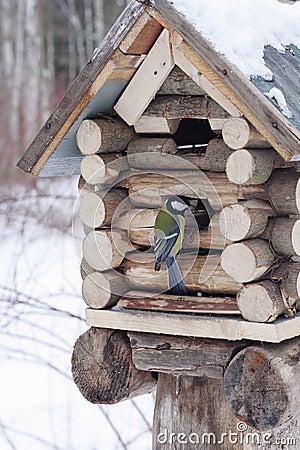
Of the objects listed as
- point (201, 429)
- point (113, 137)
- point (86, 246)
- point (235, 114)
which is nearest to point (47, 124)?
point (113, 137)

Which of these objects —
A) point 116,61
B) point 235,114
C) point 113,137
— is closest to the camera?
point 235,114

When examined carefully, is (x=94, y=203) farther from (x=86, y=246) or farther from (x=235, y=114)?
(x=235, y=114)

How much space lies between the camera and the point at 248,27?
8.57 feet

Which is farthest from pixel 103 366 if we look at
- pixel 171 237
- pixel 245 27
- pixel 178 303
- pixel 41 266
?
pixel 41 266

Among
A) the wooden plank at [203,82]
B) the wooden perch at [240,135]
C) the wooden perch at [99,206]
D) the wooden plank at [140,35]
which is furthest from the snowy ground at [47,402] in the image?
the wooden perch at [240,135]

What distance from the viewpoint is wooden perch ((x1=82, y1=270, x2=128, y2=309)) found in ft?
9.07

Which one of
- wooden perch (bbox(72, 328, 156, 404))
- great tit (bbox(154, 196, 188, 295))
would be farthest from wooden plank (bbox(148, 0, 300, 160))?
wooden perch (bbox(72, 328, 156, 404))

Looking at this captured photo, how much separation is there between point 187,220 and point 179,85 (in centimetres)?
48

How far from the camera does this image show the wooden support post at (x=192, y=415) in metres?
2.86

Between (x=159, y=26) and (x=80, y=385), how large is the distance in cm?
135

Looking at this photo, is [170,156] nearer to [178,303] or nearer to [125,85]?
[125,85]

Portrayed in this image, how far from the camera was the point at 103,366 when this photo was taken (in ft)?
9.31

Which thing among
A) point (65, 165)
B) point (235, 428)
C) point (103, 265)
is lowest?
point (235, 428)

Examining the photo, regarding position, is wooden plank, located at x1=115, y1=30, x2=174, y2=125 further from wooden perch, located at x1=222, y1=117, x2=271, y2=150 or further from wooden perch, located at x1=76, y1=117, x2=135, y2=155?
wooden perch, located at x1=222, y1=117, x2=271, y2=150
